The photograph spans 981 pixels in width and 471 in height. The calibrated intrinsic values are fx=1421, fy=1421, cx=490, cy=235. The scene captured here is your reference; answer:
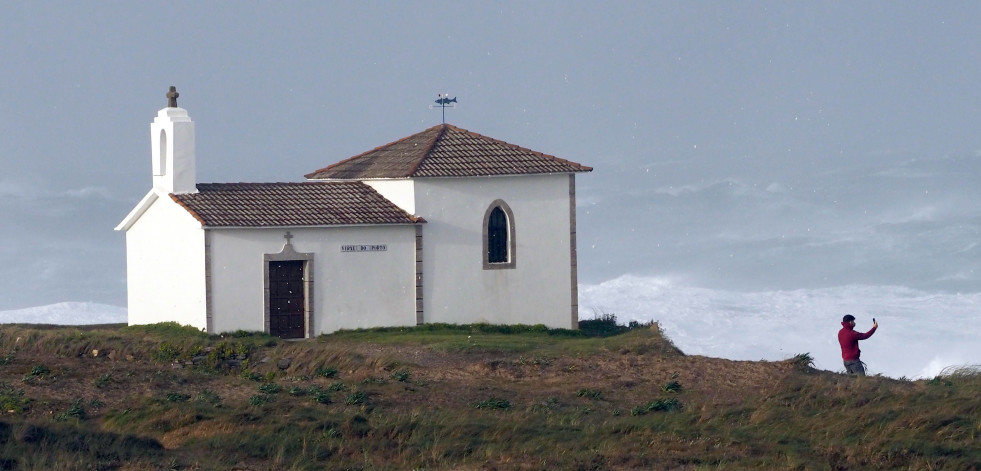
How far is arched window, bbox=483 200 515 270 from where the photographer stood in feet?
104

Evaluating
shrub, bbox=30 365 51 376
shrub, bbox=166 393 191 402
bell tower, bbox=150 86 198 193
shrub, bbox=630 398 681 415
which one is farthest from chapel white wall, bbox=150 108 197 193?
shrub, bbox=630 398 681 415

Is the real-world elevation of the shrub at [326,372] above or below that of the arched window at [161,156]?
below

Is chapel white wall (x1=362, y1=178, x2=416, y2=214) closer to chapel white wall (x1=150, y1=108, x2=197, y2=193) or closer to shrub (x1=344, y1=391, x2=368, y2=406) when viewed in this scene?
chapel white wall (x1=150, y1=108, x2=197, y2=193)

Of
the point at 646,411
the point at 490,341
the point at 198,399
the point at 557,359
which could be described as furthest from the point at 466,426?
the point at 490,341

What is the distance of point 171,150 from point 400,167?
5046 millimetres

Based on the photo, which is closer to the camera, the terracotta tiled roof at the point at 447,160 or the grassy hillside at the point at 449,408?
the grassy hillside at the point at 449,408

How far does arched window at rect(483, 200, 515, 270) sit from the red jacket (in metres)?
9.30

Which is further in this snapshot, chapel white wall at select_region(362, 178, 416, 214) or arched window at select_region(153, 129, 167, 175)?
arched window at select_region(153, 129, 167, 175)

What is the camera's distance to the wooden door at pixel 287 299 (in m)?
29.8

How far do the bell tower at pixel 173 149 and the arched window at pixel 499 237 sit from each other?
652 cm

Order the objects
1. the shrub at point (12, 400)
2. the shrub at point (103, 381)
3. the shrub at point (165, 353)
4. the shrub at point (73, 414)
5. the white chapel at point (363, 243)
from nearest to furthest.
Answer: the shrub at point (73, 414)
the shrub at point (12, 400)
the shrub at point (103, 381)
the shrub at point (165, 353)
the white chapel at point (363, 243)

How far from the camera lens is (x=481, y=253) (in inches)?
1244

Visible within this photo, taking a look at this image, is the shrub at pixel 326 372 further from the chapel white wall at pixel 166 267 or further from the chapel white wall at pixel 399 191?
the chapel white wall at pixel 399 191

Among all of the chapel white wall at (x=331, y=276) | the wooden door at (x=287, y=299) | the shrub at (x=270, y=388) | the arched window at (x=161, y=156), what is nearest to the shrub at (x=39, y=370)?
the shrub at (x=270, y=388)
